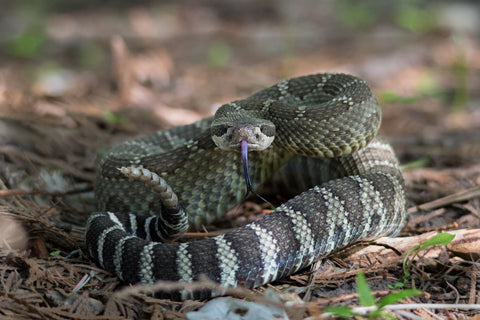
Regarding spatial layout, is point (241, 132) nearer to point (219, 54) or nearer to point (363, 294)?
point (363, 294)

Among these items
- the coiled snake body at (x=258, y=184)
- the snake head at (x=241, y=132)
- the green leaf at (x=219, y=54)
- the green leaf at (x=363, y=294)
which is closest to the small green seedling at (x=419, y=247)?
the coiled snake body at (x=258, y=184)

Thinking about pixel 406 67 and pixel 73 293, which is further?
pixel 406 67

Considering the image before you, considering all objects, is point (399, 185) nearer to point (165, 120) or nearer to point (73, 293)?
point (73, 293)

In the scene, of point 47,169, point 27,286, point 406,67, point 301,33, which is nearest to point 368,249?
point 27,286

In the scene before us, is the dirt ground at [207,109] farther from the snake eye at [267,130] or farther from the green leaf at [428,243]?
the snake eye at [267,130]

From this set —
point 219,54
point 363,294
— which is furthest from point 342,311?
point 219,54

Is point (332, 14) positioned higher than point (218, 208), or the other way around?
point (332, 14)
